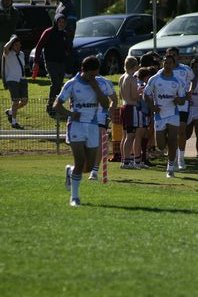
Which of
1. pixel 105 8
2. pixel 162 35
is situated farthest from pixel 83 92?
pixel 105 8

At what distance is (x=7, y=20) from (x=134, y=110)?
26.0 ft

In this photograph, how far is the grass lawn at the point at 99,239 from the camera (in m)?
8.55

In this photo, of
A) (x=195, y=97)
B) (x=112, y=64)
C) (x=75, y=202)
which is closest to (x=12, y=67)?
(x=195, y=97)

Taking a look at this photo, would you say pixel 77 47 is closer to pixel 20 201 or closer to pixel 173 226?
pixel 20 201

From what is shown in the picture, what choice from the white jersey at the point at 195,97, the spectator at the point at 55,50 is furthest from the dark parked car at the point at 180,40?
the white jersey at the point at 195,97

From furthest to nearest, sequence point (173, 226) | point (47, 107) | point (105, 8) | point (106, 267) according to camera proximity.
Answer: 1. point (105, 8)
2. point (47, 107)
3. point (173, 226)
4. point (106, 267)

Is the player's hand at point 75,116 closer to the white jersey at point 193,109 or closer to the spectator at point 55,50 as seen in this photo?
the white jersey at point 193,109

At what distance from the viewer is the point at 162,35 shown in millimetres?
27703

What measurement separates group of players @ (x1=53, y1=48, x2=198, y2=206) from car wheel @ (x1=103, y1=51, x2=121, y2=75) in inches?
391

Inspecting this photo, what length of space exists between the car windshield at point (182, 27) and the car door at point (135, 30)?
5.75 feet

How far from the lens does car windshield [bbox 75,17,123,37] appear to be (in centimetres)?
2964

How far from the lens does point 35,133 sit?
2044cm

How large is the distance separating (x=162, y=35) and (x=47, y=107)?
731 cm

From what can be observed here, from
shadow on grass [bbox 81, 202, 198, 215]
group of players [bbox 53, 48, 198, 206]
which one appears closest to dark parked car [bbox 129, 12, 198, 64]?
group of players [bbox 53, 48, 198, 206]
